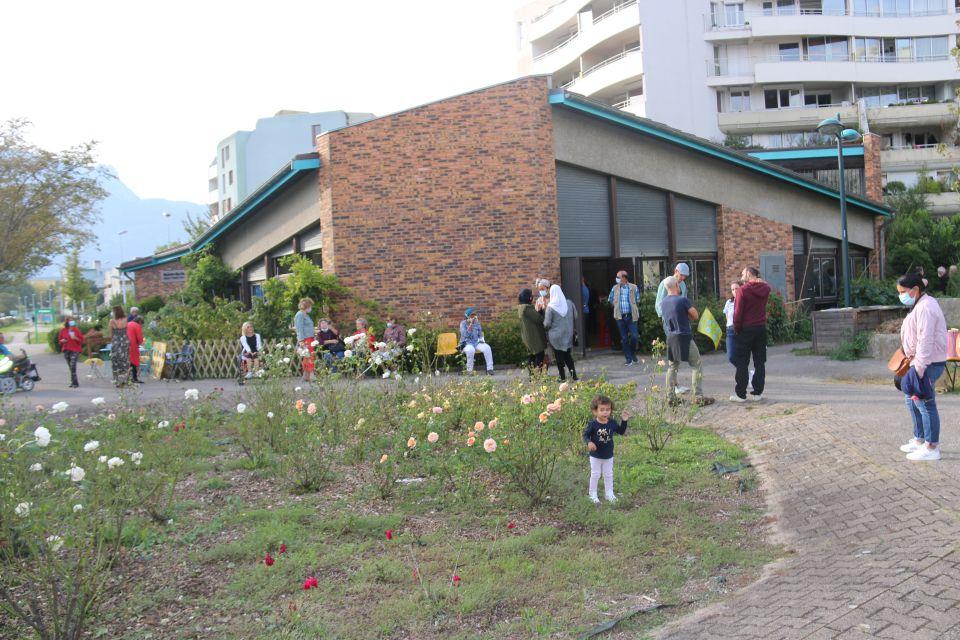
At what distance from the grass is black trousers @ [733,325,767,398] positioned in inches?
137

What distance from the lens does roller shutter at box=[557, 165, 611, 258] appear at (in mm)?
18641

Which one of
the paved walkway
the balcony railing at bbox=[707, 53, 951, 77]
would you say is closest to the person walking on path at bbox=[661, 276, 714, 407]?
the paved walkway

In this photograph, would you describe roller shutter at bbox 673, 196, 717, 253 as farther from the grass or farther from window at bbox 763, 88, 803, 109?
window at bbox 763, 88, 803, 109

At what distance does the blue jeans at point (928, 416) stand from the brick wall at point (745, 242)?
14.1m

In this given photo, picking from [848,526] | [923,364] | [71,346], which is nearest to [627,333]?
[923,364]

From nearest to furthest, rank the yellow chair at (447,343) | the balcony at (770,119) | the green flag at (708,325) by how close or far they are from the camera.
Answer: the green flag at (708,325) < the yellow chair at (447,343) < the balcony at (770,119)

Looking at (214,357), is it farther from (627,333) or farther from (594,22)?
(594,22)

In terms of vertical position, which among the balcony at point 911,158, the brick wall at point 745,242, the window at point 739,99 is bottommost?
the brick wall at point 745,242

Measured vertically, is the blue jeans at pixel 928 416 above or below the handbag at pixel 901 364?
below

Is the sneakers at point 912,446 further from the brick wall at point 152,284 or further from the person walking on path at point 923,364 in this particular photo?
the brick wall at point 152,284

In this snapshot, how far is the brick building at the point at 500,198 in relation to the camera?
57.8 ft

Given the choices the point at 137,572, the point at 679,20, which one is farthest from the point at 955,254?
the point at 137,572

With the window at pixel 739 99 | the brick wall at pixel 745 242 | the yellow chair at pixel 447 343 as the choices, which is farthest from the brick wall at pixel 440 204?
the window at pixel 739 99

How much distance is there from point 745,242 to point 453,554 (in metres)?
18.1
